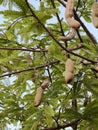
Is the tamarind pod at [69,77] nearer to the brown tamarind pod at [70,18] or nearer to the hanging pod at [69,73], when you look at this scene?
the hanging pod at [69,73]

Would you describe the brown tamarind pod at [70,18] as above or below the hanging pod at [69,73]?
above

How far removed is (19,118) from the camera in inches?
167

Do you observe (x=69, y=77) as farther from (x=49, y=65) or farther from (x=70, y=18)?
(x=49, y=65)

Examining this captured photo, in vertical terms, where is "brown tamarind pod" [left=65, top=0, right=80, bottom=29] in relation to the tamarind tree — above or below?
above

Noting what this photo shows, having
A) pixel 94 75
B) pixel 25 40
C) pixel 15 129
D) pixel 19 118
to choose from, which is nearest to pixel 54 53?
pixel 25 40

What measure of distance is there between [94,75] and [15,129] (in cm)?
236

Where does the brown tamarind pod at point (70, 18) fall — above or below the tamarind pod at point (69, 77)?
Result: above

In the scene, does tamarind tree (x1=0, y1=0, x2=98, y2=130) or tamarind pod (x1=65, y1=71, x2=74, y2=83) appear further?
tamarind tree (x1=0, y1=0, x2=98, y2=130)

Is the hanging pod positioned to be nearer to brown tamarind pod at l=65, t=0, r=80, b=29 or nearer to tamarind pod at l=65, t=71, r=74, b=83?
tamarind pod at l=65, t=71, r=74, b=83

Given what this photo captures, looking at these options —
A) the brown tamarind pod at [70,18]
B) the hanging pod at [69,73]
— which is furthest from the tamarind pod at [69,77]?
the brown tamarind pod at [70,18]

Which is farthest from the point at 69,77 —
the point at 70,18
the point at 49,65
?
the point at 49,65

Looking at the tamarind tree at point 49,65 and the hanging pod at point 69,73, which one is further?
the tamarind tree at point 49,65

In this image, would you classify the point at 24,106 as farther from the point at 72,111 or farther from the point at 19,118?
the point at 72,111

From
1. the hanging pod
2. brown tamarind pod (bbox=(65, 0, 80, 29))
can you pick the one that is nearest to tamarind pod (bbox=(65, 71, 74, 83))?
the hanging pod
